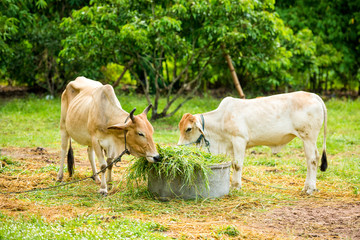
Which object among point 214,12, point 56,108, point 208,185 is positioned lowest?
point 56,108

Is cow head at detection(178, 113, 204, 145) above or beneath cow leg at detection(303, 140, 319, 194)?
above

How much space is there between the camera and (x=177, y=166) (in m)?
5.58

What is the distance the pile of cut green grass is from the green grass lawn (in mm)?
249

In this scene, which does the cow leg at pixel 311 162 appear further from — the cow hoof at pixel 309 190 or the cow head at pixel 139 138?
the cow head at pixel 139 138

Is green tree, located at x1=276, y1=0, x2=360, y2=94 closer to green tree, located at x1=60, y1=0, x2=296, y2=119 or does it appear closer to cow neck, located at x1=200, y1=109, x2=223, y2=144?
green tree, located at x1=60, y1=0, x2=296, y2=119

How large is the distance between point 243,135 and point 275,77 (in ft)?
34.1

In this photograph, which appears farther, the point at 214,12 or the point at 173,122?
the point at 173,122

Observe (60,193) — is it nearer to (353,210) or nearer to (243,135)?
(243,135)

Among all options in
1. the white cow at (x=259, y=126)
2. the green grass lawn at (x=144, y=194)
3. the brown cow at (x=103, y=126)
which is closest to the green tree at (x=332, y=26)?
the green grass lawn at (x=144, y=194)

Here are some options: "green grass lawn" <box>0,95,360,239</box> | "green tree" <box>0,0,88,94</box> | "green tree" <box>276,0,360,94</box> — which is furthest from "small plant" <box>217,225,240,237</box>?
"green tree" <box>276,0,360,94</box>

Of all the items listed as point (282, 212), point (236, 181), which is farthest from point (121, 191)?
point (282, 212)

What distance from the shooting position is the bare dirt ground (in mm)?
4629

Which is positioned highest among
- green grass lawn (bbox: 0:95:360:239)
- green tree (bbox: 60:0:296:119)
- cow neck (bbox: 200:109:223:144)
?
green tree (bbox: 60:0:296:119)

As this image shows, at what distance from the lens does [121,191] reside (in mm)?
6133
